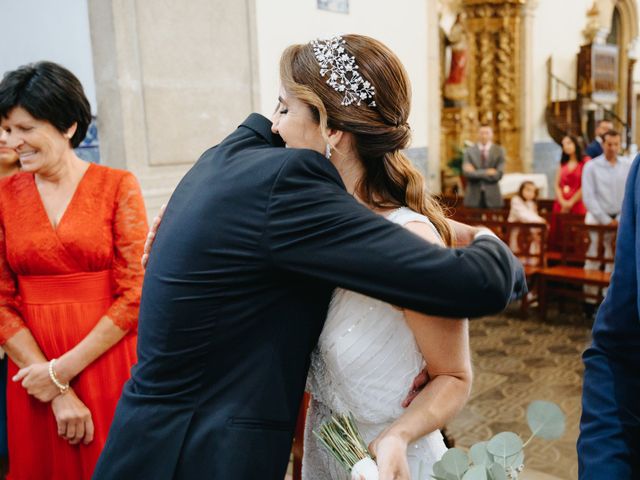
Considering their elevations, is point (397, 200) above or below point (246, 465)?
above

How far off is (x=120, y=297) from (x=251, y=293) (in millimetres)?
1136

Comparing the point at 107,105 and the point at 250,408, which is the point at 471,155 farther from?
the point at 250,408

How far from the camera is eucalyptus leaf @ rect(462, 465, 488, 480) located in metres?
0.95

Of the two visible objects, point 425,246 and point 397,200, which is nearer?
point 425,246

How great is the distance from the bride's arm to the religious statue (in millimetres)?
12269

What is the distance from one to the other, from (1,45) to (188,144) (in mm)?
1335

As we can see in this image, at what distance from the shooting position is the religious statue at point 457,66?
12.8m

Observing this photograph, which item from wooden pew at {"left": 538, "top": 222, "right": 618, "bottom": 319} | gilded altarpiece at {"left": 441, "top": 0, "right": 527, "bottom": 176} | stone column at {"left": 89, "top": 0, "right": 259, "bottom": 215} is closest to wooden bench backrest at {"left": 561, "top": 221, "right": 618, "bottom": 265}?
wooden pew at {"left": 538, "top": 222, "right": 618, "bottom": 319}

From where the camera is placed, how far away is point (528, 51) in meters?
13.6

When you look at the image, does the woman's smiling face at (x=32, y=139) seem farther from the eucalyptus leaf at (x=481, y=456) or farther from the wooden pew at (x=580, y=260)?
the wooden pew at (x=580, y=260)

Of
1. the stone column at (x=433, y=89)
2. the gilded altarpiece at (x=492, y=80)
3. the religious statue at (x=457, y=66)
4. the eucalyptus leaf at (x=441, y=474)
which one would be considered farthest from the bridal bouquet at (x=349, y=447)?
the religious statue at (x=457, y=66)

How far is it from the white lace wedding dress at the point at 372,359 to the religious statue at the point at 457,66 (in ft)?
40.1

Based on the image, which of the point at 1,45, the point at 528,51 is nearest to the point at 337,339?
the point at 1,45

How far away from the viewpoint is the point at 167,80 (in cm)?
452
